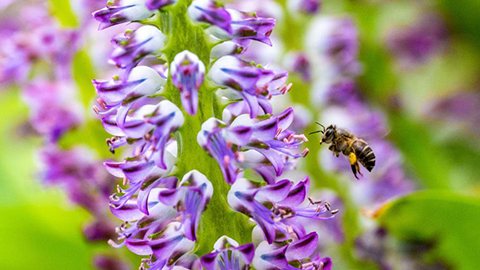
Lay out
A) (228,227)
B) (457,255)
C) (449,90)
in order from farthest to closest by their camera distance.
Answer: (449,90) < (457,255) < (228,227)

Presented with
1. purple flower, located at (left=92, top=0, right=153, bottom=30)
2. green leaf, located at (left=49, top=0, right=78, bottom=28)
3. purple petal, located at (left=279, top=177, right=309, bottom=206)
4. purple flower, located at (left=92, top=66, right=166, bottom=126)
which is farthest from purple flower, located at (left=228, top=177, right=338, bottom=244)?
green leaf, located at (left=49, top=0, right=78, bottom=28)

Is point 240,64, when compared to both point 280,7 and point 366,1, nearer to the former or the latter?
point 280,7

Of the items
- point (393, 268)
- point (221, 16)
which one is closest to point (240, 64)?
point (221, 16)

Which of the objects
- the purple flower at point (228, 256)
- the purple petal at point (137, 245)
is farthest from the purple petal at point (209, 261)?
the purple petal at point (137, 245)

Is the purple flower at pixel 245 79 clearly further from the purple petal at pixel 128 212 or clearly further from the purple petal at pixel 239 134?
the purple petal at pixel 128 212

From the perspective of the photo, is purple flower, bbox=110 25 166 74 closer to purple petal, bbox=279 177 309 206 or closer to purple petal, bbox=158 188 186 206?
purple petal, bbox=158 188 186 206

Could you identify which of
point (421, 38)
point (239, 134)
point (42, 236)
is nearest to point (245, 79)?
point (239, 134)
